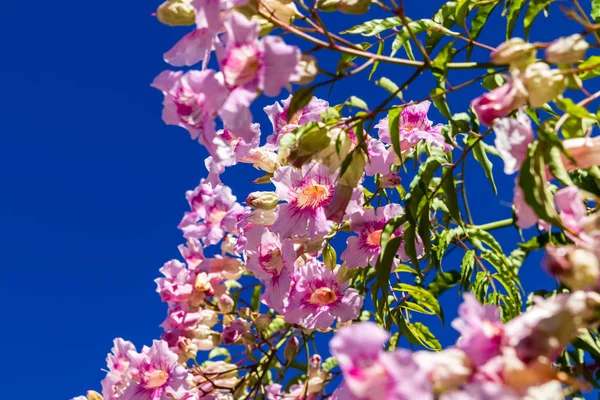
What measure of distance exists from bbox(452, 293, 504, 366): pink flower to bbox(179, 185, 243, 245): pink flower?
3.69ft

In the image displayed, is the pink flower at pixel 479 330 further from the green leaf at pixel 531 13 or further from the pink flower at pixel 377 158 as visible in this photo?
the pink flower at pixel 377 158

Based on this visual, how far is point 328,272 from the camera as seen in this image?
5.24 feet

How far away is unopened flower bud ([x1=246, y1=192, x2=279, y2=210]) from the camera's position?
1469 mm

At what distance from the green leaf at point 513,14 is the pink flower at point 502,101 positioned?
0.41 meters

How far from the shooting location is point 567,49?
849 millimetres

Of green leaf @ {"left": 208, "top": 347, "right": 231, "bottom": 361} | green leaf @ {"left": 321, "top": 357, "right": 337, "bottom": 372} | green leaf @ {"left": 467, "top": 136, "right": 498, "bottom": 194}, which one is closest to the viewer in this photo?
green leaf @ {"left": 467, "top": 136, "right": 498, "bottom": 194}

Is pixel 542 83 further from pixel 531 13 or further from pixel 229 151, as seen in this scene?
pixel 229 151

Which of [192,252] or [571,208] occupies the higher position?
[192,252]

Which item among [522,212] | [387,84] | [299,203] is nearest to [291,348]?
[299,203]

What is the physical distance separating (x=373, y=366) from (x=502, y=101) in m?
0.46

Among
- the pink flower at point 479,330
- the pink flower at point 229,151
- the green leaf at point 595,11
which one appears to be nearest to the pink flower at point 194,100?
the pink flower at point 229,151

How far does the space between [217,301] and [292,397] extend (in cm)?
39

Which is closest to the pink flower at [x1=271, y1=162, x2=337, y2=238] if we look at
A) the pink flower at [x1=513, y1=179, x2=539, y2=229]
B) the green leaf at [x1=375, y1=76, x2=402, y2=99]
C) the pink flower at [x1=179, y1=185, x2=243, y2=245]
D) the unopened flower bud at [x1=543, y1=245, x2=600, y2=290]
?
the green leaf at [x1=375, y1=76, x2=402, y2=99]

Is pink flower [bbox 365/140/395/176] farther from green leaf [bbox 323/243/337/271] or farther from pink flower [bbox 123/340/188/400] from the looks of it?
pink flower [bbox 123/340/188/400]
